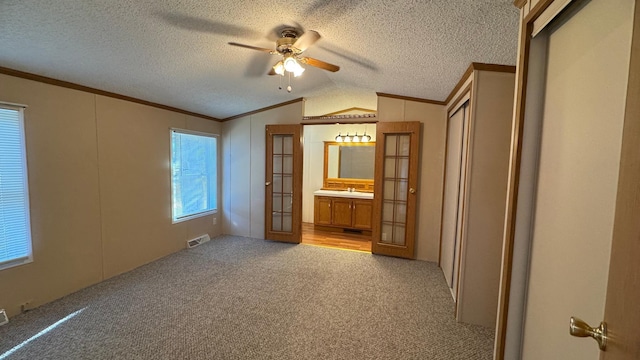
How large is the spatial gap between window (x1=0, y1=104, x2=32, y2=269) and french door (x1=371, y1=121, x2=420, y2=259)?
12.8 feet

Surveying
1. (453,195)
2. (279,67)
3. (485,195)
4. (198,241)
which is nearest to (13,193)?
(198,241)

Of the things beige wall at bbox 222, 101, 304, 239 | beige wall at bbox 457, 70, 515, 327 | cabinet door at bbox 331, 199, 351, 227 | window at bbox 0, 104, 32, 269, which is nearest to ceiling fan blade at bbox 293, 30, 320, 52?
beige wall at bbox 457, 70, 515, 327

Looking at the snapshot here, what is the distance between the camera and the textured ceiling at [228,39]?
1.65 metres

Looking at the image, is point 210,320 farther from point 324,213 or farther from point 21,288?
point 324,213

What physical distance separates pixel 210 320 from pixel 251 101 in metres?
3.06

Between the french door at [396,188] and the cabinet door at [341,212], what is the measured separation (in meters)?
1.27

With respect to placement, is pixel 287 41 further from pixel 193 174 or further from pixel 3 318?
pixel 3 318

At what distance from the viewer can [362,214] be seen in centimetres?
517

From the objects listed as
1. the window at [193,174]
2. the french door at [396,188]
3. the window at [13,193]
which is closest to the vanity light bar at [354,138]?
the french door at [396,188]

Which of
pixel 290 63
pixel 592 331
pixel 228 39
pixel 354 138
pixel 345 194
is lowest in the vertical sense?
pixel 345 194

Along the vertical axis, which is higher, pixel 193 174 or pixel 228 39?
pixel 228 39

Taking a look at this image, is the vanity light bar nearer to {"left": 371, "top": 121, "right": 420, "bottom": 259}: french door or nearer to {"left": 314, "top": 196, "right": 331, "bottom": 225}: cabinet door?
{"left": 314, "top": 196, "right": 331, "bottom": 225}: cabinet door

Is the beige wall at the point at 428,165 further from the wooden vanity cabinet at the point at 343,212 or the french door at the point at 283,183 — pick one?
the french door at the point at 283,183

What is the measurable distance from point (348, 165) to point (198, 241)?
330cm
